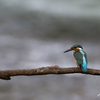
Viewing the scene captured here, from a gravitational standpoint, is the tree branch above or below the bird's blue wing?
below

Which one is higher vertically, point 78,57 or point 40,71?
point 78,57

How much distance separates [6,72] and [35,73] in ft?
0.72

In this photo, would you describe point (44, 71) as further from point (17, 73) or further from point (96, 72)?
point (96, 72)

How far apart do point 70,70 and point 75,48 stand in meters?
0.46

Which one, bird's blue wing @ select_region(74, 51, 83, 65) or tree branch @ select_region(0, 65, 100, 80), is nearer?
tree branch @ select_region(0, 65, 100, 80)

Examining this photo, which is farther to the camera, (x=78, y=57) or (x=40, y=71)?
(x=78, y=57)

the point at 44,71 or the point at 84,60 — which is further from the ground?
the point at 84,60

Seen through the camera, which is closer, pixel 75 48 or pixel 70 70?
pixel 70 70

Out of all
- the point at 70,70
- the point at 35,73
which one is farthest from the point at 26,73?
the point at 70,70

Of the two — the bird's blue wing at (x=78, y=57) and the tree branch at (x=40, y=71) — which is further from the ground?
the bird's blue wing at (x=78, y=57)

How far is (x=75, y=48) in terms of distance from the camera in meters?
1.45

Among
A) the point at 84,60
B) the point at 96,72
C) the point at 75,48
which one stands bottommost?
the point at 96,72

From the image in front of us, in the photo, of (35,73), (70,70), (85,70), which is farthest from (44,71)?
(85,70)

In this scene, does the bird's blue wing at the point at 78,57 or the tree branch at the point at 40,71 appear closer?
the tree branch at the point at 40,71
